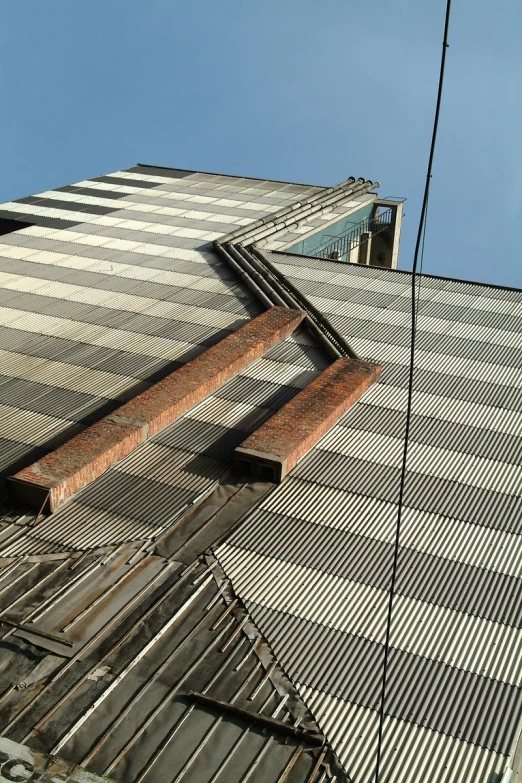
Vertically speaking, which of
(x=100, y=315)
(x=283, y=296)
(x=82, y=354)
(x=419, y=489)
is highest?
(x=283, y=296)

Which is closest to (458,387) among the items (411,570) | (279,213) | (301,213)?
(411,570)

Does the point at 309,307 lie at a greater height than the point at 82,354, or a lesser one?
greater

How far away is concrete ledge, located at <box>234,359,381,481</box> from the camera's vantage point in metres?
21.4

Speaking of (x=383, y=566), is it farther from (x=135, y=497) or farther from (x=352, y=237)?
(x=352, y=237)

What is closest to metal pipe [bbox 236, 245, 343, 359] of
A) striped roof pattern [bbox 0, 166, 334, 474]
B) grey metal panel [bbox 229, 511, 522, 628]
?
striped roof pattern [bbox 0, 166, 334, 474]

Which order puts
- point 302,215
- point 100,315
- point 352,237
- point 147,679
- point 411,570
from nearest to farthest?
1. point 147,679
2. point 411,570
3. point 100,315
4. point 302,215
5. point 352,237

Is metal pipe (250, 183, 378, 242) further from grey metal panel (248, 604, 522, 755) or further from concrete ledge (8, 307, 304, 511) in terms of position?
grey metal panel (248, 604, 522, 755)

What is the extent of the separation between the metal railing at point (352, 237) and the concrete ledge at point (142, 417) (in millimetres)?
15581

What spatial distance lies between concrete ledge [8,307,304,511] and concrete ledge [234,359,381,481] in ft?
9.38

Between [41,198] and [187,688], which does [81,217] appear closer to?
[41,198]

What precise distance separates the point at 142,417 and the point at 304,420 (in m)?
4.73

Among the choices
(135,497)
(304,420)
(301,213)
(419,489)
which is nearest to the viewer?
(135,497)

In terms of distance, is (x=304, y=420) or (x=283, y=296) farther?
(x=283, y=296)

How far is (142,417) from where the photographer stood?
23.0m
